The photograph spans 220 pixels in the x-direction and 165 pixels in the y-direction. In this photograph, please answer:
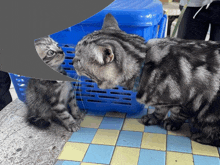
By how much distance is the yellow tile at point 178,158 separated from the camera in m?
1.01

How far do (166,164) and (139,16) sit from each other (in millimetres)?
761

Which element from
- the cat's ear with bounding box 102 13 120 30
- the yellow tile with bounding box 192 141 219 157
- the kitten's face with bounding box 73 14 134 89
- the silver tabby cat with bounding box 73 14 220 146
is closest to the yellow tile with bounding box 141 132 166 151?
the yellow tile with bounding box 192 141 219 157

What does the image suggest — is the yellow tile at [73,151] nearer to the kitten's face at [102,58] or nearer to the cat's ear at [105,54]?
the kitten's face at [102,58]

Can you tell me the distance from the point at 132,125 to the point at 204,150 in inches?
17.3

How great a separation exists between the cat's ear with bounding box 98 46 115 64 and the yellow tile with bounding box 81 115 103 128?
0.61 meters

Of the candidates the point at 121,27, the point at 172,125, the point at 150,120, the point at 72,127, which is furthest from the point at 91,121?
the point at 121,27

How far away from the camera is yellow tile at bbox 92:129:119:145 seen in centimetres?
118

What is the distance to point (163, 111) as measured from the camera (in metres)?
1.29

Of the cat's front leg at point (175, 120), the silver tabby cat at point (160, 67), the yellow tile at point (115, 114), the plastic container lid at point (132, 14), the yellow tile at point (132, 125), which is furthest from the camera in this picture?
the yellow tile at point (115, 114)

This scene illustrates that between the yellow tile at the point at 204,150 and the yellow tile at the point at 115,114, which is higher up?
the yellow tile at the point at 204,150

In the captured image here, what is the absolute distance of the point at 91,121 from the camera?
4.56 ft

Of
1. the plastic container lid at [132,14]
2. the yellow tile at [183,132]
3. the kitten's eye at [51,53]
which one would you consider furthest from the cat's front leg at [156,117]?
the kitten's eye at [51,53]

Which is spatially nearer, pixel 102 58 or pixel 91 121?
pixel 102 58

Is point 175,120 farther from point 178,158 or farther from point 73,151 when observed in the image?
point 73,151
